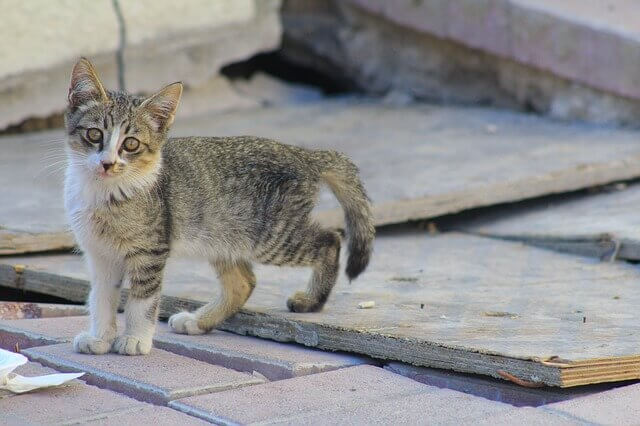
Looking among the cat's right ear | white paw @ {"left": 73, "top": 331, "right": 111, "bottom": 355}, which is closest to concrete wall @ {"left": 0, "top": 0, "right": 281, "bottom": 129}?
the cat's right ear

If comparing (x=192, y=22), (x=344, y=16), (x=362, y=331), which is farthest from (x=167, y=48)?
(x=362, y=331)

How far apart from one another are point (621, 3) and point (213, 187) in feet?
17.6

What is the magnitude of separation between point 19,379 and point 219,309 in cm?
112

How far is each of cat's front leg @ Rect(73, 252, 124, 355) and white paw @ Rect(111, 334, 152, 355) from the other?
58mm

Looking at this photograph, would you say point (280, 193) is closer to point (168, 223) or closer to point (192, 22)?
point (168, 223)

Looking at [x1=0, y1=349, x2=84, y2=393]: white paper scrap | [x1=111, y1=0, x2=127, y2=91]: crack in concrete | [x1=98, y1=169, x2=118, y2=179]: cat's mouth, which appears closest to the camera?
[x1=0, y1=349, x2=84, y2=393]: white paper scrap

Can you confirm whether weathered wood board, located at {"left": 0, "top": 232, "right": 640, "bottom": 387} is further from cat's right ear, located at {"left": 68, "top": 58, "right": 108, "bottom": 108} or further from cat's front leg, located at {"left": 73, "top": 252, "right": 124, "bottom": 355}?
cat's right ear, located at {"left": 68, "top": 58, "right": 108, "bottom": 108}

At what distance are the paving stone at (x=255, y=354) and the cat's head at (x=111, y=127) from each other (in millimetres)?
678

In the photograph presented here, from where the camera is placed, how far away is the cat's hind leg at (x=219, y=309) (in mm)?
4586

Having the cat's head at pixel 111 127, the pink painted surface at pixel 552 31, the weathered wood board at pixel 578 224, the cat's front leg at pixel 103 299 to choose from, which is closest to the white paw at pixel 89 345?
the cat's front leg at pixel 103 299

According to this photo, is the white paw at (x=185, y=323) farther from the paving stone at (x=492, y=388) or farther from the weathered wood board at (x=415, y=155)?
the weathered wood board at (x=415, y=155)

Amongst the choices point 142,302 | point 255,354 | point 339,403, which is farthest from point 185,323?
point 339,403

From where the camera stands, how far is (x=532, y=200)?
7.17 metres

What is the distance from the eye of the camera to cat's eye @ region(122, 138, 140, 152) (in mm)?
4254
